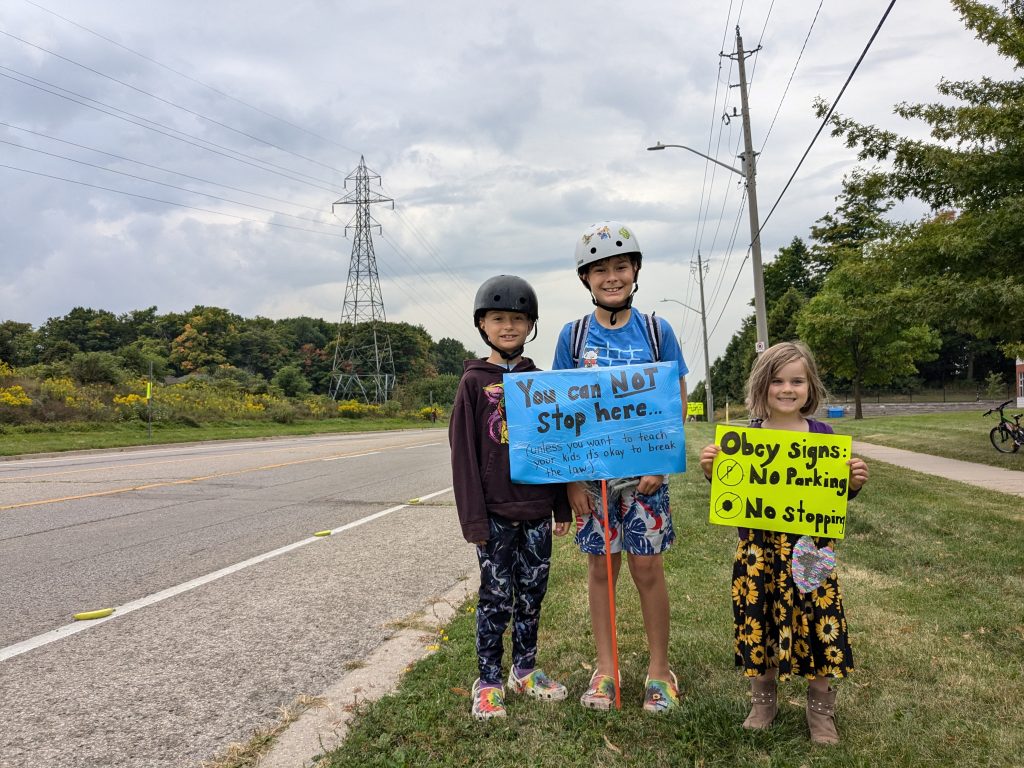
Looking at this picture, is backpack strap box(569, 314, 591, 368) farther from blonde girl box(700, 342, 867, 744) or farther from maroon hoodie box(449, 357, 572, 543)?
blonde girl box(700, 342, 867, 744)

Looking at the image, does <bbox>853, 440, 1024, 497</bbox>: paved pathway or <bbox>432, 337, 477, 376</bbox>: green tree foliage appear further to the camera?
<bbox>432, 337, 477, 376</bbox>: green tree foliage

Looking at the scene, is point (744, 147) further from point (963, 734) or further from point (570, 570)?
point (963, 734)

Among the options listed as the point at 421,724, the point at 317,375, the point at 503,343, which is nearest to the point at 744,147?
the point at 503,343

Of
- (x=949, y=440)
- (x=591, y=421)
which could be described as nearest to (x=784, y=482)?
(x=591, y=421)

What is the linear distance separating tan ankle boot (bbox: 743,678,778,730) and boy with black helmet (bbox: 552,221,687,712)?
352mm

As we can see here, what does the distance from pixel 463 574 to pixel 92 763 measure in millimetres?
3463

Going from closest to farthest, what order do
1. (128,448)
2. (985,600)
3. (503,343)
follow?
1. (503,343)
2. (985,600)
3. (128,448)

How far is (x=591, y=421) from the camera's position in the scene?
130 inches

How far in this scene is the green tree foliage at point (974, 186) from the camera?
34.4ft

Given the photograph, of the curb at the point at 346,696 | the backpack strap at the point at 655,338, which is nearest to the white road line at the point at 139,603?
the curb at the point at 346,696

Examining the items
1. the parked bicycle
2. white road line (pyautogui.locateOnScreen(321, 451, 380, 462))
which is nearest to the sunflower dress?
the parked bicycle

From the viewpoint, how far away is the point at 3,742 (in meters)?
3.03

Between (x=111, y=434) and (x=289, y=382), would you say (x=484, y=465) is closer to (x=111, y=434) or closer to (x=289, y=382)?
(x=111, y=434)

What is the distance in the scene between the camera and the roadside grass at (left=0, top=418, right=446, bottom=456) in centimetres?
1925
